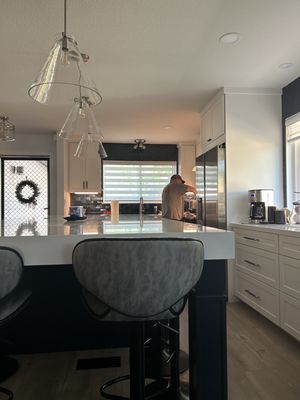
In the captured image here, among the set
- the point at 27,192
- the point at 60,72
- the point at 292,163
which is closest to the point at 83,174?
the point at 27,192

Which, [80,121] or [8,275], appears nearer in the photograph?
[8,275]

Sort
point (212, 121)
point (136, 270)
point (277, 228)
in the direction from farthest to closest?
point (212, 121) → point (277, 228) → point (136, 270)

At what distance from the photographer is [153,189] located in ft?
23.0

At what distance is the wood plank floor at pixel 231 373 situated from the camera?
1806 mm

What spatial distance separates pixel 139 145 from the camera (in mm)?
6730

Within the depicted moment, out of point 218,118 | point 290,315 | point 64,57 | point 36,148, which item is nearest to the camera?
point 64,57

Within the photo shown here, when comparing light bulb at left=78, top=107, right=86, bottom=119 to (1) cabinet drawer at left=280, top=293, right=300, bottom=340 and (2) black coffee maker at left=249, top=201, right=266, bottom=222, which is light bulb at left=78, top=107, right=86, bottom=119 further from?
(1) cabinet drawer at left=280, top=293, right=300, bottom=340

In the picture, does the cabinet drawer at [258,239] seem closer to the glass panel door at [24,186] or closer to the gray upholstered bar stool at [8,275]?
the gray upholstered bar stool at [8,275]

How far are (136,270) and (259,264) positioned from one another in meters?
2.30

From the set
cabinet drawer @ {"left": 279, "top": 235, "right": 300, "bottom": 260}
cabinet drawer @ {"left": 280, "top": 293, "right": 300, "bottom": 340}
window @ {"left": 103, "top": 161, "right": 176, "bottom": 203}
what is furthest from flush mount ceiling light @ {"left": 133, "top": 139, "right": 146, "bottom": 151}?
cabinet drawer @ {"left": 280, "top": 293, "right": 300, "bottom": 340}

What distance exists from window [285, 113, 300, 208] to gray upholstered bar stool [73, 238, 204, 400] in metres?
2.98

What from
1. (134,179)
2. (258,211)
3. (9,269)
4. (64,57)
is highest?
(64,57)

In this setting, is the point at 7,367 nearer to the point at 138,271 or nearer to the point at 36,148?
the point at 138,271

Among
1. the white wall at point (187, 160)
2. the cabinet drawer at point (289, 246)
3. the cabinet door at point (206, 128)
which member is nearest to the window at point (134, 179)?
the white wall at point (187, 160)
